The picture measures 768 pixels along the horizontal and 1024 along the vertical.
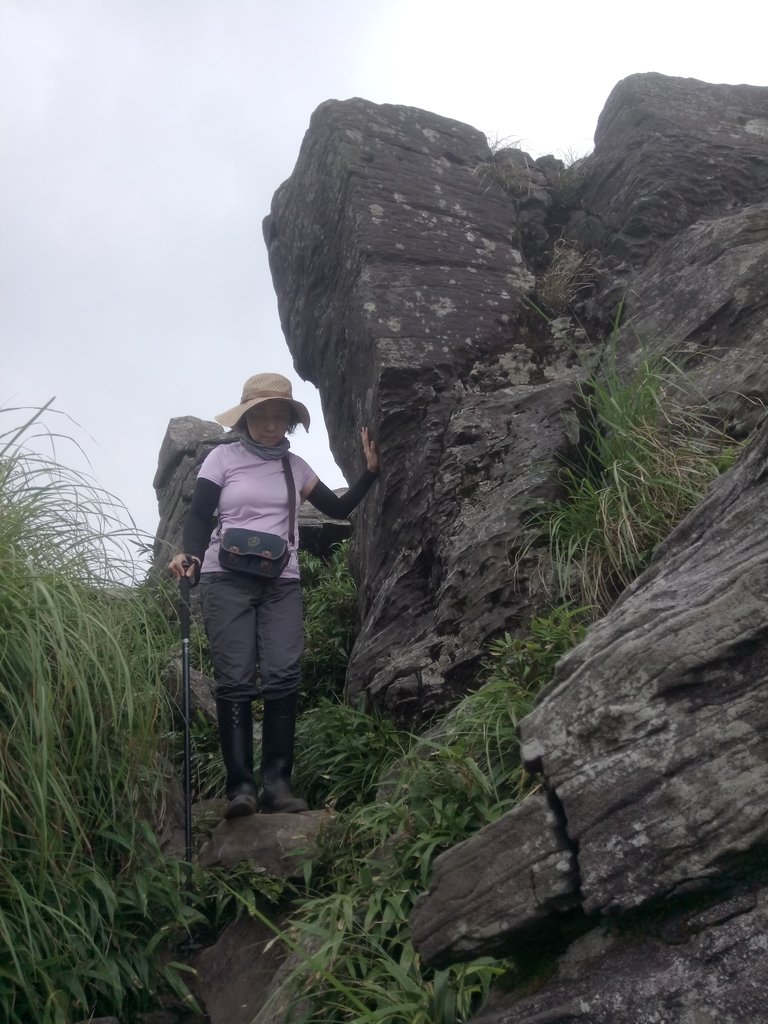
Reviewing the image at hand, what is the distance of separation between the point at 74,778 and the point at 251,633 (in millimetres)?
1391

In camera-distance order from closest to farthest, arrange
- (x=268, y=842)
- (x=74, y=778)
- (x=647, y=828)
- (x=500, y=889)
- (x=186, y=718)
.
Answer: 1. (x=647, y=828)
2. (x=500, y=889)
3. (x=74, y=778)
4. (x=268, y=842)
5. (x=186, y=718)

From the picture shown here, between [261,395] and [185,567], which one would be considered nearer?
[185,567]

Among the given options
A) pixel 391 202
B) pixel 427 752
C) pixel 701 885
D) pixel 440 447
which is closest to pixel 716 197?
pixel 391 202

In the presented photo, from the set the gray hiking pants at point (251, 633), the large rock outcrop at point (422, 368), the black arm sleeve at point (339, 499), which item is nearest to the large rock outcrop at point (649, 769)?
the large rock outcrop at point (422, 368)

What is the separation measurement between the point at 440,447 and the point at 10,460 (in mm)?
2374

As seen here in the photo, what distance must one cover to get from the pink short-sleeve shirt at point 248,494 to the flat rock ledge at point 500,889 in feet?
7.94

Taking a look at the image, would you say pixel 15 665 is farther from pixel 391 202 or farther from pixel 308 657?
pixel 391 202

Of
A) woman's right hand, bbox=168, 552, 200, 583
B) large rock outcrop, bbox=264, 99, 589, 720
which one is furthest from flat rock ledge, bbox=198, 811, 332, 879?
woman's right hand, bbox=168, 552, 200, 583

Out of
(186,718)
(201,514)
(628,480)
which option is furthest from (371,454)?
(186,718)

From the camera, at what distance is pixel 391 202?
6902 mm

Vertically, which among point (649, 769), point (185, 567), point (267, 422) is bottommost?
point (649, 769)

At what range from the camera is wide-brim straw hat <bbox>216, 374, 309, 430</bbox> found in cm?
558

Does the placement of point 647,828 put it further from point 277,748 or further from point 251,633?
point 251,633

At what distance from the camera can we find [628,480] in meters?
4.86
